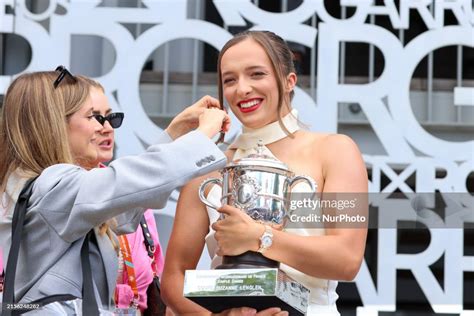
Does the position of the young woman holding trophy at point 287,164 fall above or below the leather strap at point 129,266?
above

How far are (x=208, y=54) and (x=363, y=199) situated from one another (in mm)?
2680

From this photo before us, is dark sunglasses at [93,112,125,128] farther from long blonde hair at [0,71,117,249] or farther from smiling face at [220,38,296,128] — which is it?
smiling face at [220,38,296,128]

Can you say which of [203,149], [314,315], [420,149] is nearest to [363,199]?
[314,315]

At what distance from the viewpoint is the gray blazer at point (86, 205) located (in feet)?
Answer: 7.13

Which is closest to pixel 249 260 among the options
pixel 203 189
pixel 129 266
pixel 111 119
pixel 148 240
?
pixel 203 189

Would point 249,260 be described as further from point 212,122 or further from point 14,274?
point 14,274

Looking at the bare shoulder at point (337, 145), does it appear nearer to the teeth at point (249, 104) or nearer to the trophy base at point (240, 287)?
the teeth at point (249, 104)

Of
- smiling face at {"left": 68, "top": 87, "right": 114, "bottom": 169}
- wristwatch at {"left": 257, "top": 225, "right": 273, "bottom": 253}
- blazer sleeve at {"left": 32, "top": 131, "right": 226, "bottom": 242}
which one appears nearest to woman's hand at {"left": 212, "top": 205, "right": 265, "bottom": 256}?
wristwatch at {"left": 257, "top": 225, "right": 273, "bottom": 253}

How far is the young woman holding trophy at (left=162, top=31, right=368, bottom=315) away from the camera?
2.36m

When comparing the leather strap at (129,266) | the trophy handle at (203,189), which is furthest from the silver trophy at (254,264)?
the leather strap at (129,266)

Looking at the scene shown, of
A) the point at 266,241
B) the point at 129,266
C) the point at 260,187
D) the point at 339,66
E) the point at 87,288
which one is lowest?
the point at 129,266

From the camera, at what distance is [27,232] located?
226 cm

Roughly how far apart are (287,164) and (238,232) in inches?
12.3

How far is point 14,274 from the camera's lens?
86.4 inches
